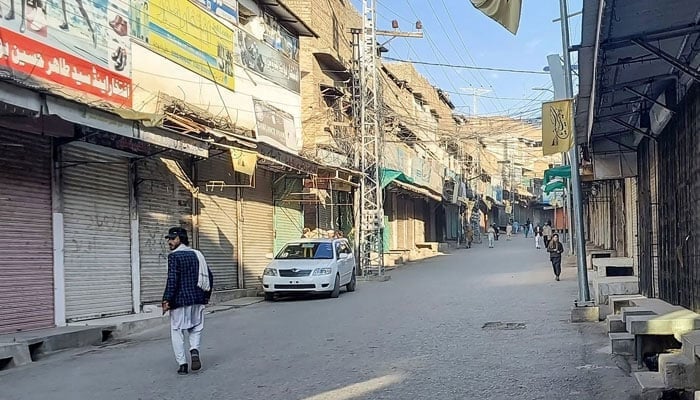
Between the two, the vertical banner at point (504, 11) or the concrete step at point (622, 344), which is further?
the concrete step at point (622, 344)

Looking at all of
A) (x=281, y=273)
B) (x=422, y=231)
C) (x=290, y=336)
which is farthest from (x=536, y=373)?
(x=422, y=231)

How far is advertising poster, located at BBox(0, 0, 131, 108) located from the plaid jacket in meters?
3.40

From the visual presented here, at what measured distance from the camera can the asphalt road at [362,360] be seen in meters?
7.96

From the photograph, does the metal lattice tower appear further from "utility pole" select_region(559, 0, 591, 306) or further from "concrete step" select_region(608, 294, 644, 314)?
"concrete step" select_region(608, 294, 644, 314)

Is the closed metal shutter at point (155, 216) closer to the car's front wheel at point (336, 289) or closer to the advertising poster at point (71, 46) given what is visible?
the advertising poster at point (71, 46)

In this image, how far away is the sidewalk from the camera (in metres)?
10.4

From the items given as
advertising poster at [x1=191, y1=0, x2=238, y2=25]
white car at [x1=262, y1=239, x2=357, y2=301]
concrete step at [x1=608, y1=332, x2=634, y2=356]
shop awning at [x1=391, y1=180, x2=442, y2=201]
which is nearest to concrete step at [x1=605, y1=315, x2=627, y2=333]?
concrete step at [x1=608, y1=332, x2=634, y2=356]

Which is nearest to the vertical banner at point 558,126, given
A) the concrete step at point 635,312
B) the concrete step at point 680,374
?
A: the concrete step at point 635,312

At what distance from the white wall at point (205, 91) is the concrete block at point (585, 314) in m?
9.94

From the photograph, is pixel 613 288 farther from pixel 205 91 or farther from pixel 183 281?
pixel 205 91

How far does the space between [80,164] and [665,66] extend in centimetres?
1036

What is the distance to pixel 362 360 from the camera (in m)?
9.87

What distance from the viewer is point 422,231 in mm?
51656

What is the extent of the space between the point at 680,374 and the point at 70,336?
9.35 m
